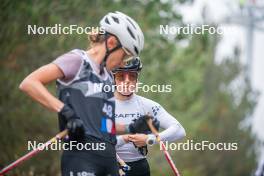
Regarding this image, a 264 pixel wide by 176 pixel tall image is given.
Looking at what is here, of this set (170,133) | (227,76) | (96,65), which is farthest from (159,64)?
(227,76)

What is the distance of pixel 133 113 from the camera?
27.8 feet

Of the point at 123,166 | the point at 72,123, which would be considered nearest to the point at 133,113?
the point at 123,166

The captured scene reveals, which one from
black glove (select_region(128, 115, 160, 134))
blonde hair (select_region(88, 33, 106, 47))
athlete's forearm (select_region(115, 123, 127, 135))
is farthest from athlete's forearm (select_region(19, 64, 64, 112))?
athlete's forearm (select_region(115, 123, 127, 135))

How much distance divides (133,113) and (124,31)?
163cm

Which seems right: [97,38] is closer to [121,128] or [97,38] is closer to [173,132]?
[121,128]

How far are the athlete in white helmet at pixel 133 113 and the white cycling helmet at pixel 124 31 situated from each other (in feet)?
4.49

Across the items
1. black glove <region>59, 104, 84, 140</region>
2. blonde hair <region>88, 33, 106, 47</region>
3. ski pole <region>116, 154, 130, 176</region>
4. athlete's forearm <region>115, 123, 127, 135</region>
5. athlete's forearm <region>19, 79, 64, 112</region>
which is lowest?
ski pole <region>116, 154, 130, 176</region>

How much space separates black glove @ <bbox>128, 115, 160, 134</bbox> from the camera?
7953 millimetres

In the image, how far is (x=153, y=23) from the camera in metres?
20.7

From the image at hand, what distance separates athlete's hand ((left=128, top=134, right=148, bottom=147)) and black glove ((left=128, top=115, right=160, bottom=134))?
0.04 meters

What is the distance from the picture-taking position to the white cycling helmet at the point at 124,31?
22.9ft

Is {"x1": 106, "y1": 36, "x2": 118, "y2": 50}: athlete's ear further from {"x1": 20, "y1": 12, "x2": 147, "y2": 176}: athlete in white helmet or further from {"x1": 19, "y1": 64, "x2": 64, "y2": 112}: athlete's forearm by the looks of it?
{"x1": 19, "y1": 64, "x2": 64, "y2": 112}: athlete's forearm

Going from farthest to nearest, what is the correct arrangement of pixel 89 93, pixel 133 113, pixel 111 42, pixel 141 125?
pixel 133 113, pixel 141 125, pixel 111 42, pixel 89 93

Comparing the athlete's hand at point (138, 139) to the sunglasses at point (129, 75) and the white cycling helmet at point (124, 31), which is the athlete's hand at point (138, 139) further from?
the white cycling helmet at point (124, 31)
